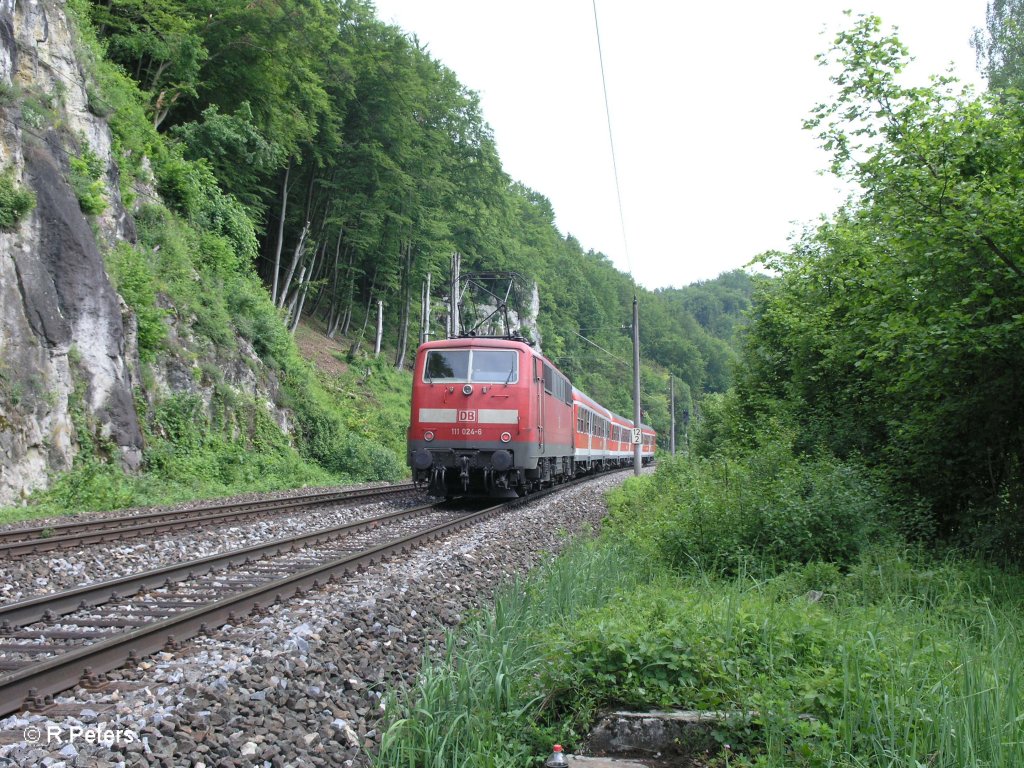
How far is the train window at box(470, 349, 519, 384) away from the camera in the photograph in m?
14.5

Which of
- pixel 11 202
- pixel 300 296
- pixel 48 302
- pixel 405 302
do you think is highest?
pixel 405 302

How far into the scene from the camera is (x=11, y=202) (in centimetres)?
1380

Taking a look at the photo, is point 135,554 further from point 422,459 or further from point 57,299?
point 57,299

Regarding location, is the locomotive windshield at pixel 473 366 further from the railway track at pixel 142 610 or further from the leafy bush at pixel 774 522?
the leafy bush at pixel 774 522

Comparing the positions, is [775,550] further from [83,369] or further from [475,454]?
[83,369]

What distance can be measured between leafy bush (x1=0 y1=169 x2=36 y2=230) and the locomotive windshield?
789 centimetres

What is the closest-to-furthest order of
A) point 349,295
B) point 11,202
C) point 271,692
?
point 271,692 → point 11,202 → point 349,295

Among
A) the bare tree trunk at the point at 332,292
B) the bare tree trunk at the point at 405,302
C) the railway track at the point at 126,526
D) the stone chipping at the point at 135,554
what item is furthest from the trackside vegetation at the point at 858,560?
the bare tree trunk at the point at 405,302

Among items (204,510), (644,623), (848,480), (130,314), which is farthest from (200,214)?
(644,623)

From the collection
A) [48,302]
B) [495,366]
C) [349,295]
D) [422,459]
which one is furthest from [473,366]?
[349,295]

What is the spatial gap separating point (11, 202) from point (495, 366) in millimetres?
9248

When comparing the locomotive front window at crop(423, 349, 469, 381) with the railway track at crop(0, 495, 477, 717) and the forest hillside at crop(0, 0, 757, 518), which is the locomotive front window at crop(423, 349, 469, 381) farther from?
the railway track at crop(0, 495, 477, 717)

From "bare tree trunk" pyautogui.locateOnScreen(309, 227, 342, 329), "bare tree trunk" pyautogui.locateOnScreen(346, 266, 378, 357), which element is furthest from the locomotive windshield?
"bare tree trunk" pyautogui.locateOnScreen(309, 227, 342, 329)

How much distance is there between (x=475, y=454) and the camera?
14242 millimetres
